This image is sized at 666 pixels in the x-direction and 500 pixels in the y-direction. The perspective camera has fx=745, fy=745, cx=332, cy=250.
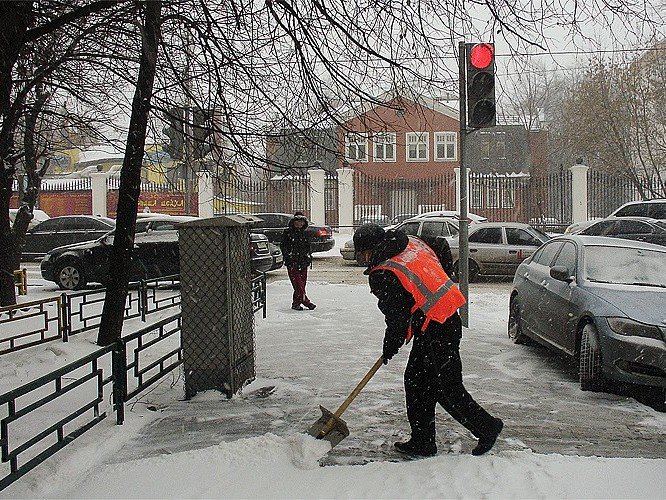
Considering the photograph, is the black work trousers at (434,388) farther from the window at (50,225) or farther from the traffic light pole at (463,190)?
the window at (50,225)

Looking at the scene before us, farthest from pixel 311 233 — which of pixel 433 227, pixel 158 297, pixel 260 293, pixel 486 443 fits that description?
pixel 486 443

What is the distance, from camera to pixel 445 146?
4206cm

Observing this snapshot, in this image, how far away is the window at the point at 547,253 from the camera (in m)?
8.94

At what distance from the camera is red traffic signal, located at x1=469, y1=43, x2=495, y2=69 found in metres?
9.21

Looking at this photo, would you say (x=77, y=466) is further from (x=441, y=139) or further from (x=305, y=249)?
(x=441, y=139)

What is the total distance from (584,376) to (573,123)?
26.7 m

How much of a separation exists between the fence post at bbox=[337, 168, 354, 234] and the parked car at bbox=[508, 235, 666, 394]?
21136mm

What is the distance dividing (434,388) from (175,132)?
5.71 m

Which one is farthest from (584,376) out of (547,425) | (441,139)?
(441,139)

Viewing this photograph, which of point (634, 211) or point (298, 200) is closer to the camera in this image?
point (634, 211)

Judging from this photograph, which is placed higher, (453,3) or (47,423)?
(453,3)

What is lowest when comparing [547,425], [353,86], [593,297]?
[547,425]

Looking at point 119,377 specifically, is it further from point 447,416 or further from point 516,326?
point 516,326

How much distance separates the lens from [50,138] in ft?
44.6
